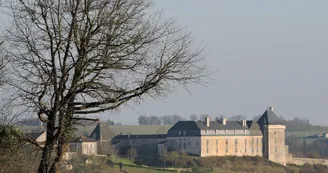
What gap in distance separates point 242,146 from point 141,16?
94.4 metres

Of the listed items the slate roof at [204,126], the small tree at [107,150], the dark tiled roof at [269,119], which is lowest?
the small tree at [107,150]

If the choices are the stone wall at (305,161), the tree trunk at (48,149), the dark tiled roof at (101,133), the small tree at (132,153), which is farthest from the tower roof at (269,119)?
the tree trunk at (48,149)

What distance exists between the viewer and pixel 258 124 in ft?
355

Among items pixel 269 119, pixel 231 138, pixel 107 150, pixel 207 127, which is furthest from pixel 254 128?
pixel 107 150

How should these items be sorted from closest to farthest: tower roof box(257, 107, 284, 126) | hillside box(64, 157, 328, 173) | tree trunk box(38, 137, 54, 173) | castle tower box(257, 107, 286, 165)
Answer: tree trunk box(38, 137, 54, 173) < hillside box(64, 157, 328, 173) < castle tower box(257, 107, 286, 165) < tower roof box(257, 107, 284, 126)

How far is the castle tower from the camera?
9988cm

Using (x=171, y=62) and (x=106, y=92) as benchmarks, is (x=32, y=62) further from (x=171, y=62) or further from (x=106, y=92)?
(x=171, y=62)

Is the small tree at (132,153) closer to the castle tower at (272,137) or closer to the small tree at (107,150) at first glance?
the small tree at (107,150)

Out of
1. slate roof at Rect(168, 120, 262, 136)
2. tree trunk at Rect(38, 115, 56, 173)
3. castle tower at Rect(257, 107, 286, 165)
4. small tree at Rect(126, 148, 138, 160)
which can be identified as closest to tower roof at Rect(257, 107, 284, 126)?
castle tower at Rect(257, 107, 286, 165)

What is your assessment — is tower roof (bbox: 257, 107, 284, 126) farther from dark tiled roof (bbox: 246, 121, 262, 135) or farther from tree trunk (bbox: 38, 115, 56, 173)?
tree trunk (bbox: 38, 115, 56, 173)

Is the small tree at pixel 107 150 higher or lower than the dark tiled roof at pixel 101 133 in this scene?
lower

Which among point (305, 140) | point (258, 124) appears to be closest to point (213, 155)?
point (258, 124)

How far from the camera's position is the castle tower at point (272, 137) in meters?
99.9

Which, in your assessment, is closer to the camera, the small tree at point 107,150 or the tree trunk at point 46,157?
the tree trunk at point 46,157
